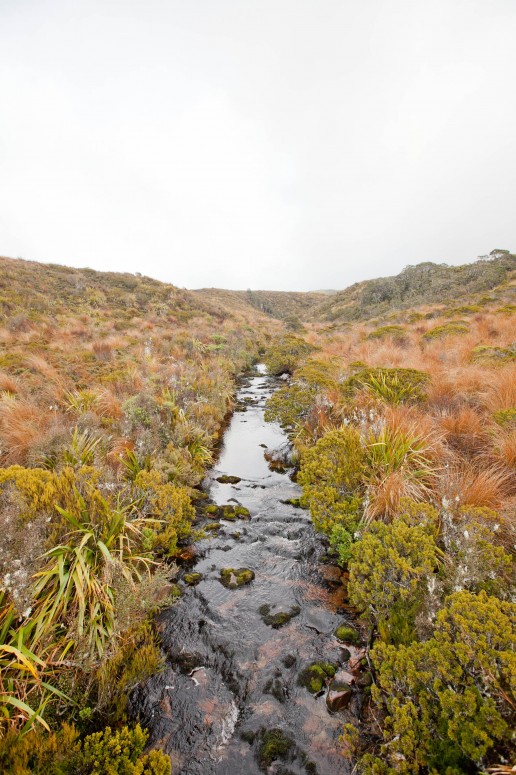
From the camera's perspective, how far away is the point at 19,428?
19.5 feet

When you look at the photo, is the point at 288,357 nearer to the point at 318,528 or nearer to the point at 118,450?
the point at 118,450

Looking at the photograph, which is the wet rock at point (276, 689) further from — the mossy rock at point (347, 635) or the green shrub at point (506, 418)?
the green shrub at point (506, 418)

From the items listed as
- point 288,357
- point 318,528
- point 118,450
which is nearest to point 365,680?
point 318,528

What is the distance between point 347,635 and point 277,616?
768 millimetres

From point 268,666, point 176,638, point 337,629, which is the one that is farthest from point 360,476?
point 176,638

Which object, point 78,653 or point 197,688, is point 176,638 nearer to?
point 197,688

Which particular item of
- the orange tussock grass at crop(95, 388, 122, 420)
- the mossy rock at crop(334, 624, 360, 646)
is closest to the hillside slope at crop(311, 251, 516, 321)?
the orange tussock grass at crop(95, 388, 122, 420)

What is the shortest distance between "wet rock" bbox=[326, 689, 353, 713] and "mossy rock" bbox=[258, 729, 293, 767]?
0.42 metres

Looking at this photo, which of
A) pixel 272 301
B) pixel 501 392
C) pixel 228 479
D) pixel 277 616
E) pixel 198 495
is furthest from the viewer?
pixel 272 301

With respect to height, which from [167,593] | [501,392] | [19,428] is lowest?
[167,593]

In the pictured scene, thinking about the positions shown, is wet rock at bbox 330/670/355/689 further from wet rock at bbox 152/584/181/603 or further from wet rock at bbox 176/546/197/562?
wet rock at bbox 176/546/197/562

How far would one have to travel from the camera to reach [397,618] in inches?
116

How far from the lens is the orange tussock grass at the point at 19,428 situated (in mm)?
5434

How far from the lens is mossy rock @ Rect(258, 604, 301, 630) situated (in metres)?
3.66
